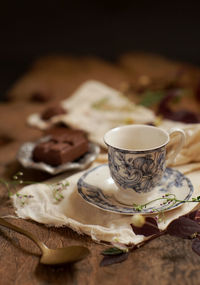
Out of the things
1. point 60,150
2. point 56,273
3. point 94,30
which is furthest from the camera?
point 94,30

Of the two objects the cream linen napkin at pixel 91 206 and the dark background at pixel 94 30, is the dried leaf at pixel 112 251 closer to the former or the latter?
the cream linen napkin at pixel 91 206

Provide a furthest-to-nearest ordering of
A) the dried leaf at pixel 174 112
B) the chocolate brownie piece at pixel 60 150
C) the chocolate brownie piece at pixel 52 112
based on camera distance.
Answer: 1. the chocolate brownie piece at pixel 52 112
2. the dried leaf at pixel 174 112
3. the chocolate brownie piece at pixel 60 150

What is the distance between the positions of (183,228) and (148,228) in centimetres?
8

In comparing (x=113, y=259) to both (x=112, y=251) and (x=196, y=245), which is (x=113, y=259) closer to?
(x=112, y=251)

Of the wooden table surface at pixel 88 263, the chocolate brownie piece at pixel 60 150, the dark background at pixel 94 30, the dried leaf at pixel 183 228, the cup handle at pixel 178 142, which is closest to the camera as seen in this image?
the wooden table surface at pixel 88 263

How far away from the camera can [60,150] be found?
1231 millimetres

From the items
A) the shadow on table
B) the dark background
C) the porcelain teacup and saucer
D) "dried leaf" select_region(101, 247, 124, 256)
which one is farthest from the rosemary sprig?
the dark background

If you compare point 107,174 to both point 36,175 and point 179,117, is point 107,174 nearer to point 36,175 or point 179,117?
point 36,175

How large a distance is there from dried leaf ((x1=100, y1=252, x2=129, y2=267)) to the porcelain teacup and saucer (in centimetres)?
11

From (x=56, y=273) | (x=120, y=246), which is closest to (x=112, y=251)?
(x=120, y=246)

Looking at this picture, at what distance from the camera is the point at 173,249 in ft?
2.98

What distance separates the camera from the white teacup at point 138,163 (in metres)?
0.99

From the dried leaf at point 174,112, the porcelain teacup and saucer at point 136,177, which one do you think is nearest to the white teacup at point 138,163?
the porcelain teacup and saucer at point 136,177

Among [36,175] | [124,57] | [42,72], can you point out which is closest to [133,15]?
[124,57]
